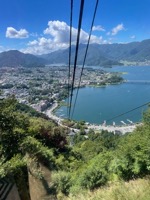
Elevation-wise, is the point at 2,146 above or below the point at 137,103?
above

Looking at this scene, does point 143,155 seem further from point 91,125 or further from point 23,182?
point 91,125

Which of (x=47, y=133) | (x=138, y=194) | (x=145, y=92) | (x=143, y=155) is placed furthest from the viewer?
(x=145, y=92)

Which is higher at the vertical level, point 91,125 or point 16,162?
point 16,162

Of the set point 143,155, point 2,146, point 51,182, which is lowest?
point 51,182

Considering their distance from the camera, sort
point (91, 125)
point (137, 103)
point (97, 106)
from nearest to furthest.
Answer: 1. point (91, 125)
2. point (137, 103)
3. point (97, 106)

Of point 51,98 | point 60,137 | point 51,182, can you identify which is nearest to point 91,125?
point 51,98

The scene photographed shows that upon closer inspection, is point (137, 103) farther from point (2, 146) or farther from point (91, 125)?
point (2, 146)

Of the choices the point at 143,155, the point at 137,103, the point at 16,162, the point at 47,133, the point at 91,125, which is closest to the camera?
the point at 16,162

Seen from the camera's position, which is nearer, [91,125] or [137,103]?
[91,125]

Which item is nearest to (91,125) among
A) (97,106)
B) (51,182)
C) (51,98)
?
(97,106)
